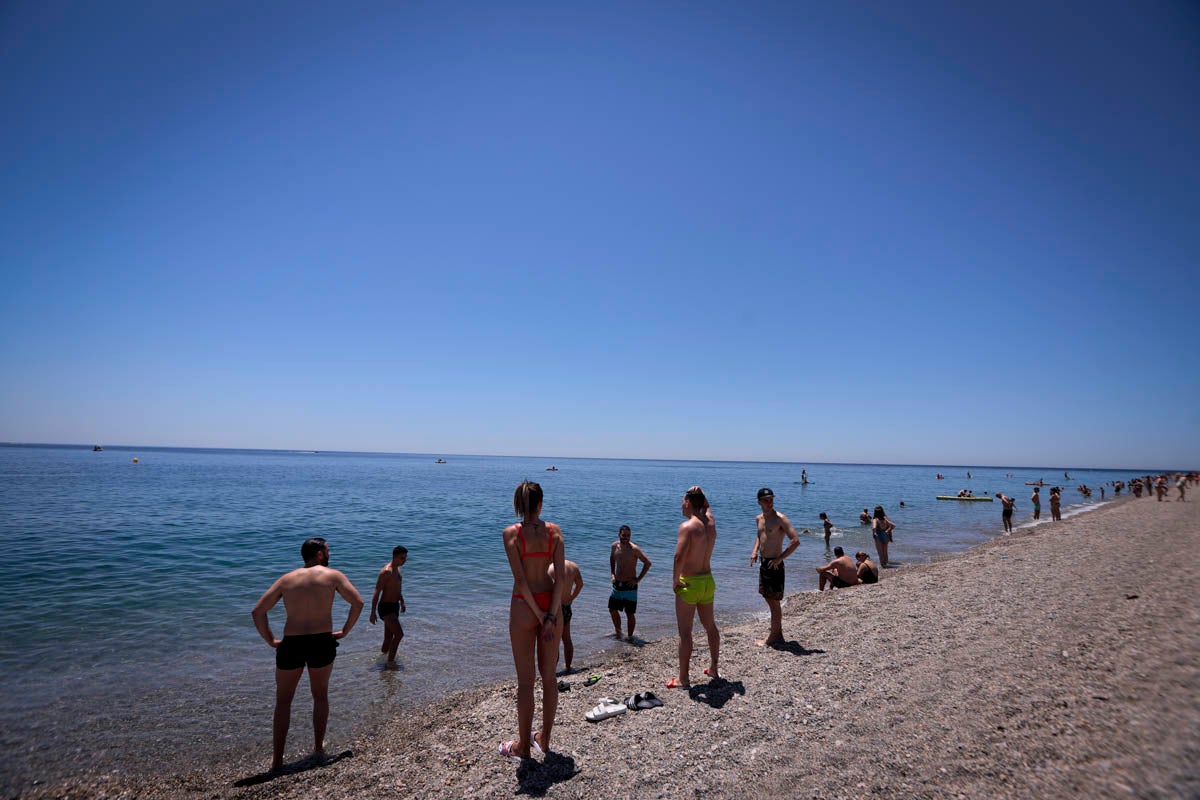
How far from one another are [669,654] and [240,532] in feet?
69.6

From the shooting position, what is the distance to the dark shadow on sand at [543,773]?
4.09m

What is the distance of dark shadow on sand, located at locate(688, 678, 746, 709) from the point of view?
559 centimetres

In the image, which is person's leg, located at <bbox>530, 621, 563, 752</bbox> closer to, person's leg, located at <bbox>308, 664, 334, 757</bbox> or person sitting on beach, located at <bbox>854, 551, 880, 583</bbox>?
person's leg, located at <bbox>308, 664, 334, 757</bbox>

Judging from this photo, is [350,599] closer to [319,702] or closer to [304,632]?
[304,632]

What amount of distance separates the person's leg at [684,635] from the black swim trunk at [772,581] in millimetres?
1876

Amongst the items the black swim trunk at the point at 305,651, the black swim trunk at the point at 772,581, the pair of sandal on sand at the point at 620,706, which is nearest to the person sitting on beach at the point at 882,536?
the black swim trunk at the point at 772,581

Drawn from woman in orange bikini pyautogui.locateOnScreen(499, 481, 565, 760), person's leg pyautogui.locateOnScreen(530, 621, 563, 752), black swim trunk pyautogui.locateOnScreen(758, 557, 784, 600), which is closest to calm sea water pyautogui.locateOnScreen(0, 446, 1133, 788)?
black swim trunk pyautogui.locateOnScreen(758, 557, 784, 600)

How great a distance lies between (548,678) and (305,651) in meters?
2.60

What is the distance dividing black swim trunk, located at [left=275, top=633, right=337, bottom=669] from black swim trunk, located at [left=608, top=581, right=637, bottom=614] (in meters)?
5.32

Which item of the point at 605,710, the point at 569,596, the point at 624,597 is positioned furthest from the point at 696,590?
the point at 624,597

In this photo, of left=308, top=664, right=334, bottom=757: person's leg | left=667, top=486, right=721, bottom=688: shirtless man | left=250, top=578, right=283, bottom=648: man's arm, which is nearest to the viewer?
left=250, top=578, right=283, bottom=648: man's arm

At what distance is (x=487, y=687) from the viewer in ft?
25.0

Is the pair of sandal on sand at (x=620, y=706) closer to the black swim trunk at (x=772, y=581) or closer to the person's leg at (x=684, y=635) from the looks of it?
the person's leg at (x=684, y=635)

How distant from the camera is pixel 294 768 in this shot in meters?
5.21
